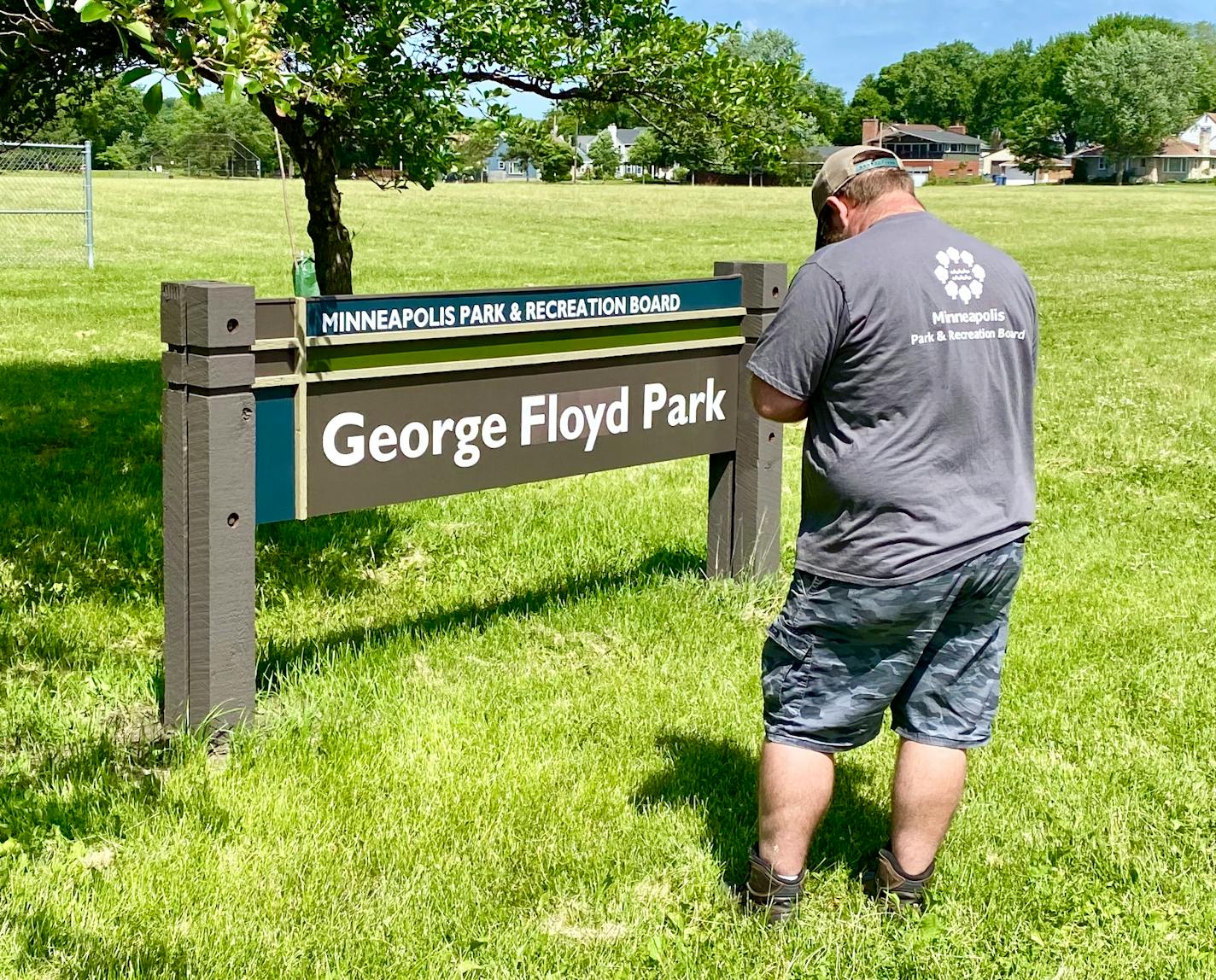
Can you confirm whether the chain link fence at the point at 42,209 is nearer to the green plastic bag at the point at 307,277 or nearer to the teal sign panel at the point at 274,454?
the green plastic bag at the point at 307,277

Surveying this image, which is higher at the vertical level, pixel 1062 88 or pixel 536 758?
pixel 1062 88

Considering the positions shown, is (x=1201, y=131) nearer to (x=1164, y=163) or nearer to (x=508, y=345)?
(x=1164, y=163)

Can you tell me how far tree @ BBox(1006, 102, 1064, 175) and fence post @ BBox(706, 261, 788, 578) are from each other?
4840 inches

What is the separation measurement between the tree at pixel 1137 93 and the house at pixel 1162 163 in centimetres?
293

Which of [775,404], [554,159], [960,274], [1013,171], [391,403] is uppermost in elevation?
[1013,171]

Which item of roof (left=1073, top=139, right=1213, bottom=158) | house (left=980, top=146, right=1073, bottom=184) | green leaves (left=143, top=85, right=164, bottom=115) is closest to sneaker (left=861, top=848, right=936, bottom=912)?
green leaves (left=143, top=85, right=164, bottom=115)

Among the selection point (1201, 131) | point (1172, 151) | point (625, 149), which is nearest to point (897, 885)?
point (625, 149)

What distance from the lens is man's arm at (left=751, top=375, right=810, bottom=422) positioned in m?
3.25

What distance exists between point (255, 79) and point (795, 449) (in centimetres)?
707

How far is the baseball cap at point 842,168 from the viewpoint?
3.31 meters

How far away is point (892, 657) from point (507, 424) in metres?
2.07

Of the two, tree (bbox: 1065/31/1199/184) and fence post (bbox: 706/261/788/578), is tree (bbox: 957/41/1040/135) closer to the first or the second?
tree (bbox: 1065/31/1199/184)

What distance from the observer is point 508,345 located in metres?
4.91

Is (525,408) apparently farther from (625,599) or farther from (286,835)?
(286,835)
